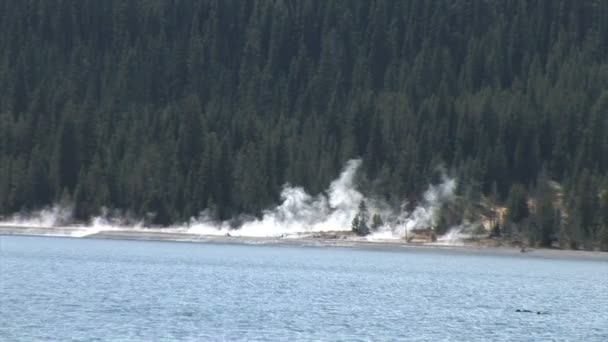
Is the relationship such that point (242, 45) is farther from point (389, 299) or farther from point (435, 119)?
point (389, 299)

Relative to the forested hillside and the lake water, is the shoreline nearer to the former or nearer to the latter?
the forested hillside

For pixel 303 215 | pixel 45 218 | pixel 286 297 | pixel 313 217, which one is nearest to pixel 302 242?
pixel 313 217

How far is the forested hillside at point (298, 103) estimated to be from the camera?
14275 cm

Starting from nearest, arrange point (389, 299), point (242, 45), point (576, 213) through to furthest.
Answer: point (389, 299) < point (576, 213) < point (242, 45)

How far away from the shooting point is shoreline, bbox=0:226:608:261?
396 ft

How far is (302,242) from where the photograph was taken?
128m

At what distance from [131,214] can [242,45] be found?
4968cm

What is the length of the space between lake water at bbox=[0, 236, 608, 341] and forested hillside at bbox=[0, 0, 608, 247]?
32.9 metres

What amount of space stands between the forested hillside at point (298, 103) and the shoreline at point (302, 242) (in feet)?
14.0

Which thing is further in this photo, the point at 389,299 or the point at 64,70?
the point at 64,70

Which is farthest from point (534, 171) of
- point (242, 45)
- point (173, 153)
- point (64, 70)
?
point (64, 70)

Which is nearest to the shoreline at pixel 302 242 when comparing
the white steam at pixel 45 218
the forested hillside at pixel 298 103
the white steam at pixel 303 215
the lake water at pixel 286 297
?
the white steam at pixel 45 218

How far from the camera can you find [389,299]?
67.8 meters

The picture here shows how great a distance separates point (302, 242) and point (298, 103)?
49.6m
